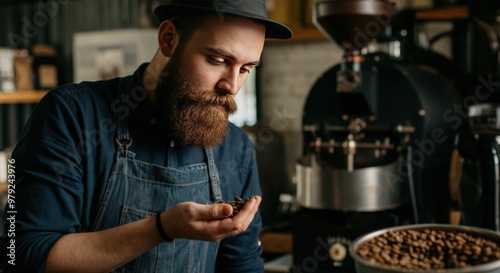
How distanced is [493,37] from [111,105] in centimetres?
190

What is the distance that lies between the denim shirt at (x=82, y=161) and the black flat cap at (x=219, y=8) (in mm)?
244

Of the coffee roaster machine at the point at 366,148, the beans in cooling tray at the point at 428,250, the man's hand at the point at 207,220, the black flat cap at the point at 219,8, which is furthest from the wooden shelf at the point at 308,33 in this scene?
the man's hand at the point at 207,220

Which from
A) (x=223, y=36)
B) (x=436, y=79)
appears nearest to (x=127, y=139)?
(x=223, y=36)

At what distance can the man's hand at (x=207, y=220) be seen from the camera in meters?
1.39

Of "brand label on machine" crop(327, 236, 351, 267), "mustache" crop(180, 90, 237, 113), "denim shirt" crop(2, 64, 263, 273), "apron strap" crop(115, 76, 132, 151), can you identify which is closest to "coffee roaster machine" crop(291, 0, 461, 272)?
"brand label on machine" crop(327, 236, 351, 267)

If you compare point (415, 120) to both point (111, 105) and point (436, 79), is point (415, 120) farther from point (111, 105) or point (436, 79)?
point (111, 105)

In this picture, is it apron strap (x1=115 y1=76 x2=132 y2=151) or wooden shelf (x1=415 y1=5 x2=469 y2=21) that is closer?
apron strap (x1=115 y1=76 x2=132 y2=151)

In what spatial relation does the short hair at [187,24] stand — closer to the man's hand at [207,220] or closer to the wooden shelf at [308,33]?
the man's hand at [207,220]

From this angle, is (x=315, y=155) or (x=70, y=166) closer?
(x=70, y=166)

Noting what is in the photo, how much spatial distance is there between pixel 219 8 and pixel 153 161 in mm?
492

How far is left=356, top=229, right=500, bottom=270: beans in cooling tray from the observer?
130 cm

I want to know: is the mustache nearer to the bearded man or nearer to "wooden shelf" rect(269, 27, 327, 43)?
the bearded man

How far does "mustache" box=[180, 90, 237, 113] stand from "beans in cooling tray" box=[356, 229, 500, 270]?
21.3 inches

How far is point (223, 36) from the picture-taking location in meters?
1.60
